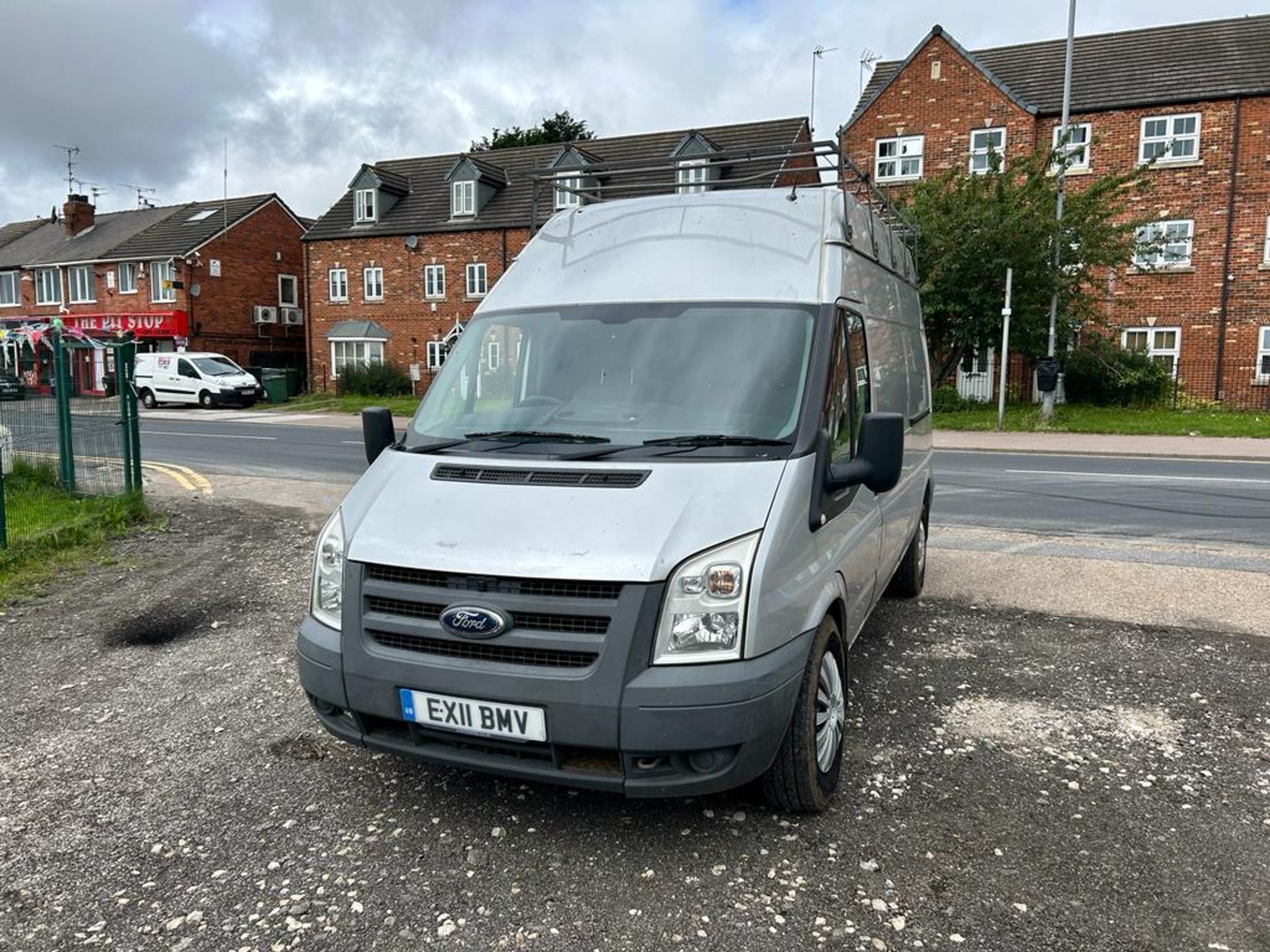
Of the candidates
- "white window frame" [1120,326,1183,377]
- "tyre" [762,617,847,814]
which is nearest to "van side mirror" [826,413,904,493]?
"tyre" [762,617,847,814]

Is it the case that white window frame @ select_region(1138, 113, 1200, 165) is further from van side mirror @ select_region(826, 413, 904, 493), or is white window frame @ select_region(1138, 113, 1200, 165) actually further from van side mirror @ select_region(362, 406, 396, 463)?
van side mirror @ select_region(362, 406, 396, 463)

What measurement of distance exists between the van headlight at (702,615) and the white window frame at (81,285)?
48.3m

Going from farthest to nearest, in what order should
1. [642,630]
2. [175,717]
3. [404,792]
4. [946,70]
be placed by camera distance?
1. [946,70]
2. [175,717]
3. [404,792]
4. [642,630]

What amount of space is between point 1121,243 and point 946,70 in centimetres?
1042

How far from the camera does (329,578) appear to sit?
3486mm

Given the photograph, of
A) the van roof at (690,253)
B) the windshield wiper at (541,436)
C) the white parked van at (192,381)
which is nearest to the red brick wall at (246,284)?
the white parked van at (192,381)

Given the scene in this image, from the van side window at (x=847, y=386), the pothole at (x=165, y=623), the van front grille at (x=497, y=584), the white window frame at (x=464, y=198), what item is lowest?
the pothole at (x=165, y=623)

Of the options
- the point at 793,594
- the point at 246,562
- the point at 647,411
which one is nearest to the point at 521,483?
the point at 647,411

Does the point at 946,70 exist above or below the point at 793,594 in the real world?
above

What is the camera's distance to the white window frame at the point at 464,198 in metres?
35.5

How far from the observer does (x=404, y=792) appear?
3701 mm

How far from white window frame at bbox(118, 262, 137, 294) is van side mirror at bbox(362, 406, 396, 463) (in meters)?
43.5

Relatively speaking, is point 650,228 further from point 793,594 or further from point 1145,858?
point 1145,858

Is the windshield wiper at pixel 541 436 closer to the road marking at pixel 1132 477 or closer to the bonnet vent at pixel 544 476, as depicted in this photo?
the bonnet vent at pixel 544 476
